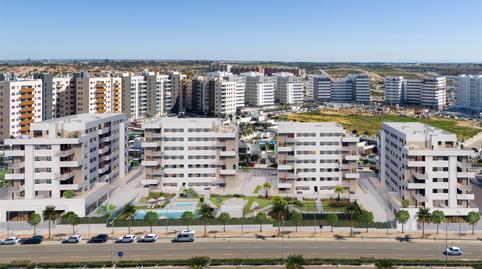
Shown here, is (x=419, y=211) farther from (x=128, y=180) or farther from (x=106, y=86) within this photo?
(x=106, y=86)

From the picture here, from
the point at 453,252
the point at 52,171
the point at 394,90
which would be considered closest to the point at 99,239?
the point at 52,171

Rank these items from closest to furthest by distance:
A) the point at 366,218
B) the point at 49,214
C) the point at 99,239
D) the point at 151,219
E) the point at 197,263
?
1. the point at 197,263
2. the point at 99,239
3. the point at 49,214
4. the point at 366,218
5. the point at 151,219

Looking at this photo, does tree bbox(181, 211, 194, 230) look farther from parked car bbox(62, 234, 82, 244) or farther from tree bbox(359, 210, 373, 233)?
tree bbox(359, 210, 373, 233)

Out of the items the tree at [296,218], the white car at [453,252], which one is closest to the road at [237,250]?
the white car at [453,252]

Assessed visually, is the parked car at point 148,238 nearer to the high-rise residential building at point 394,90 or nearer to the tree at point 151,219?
the tree at point 151,219

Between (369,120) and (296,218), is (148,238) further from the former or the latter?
(369,120)

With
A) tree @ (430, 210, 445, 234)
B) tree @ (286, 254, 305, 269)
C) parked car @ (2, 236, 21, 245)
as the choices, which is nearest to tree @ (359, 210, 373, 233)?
tree @ (430, 210, 445, 234)
